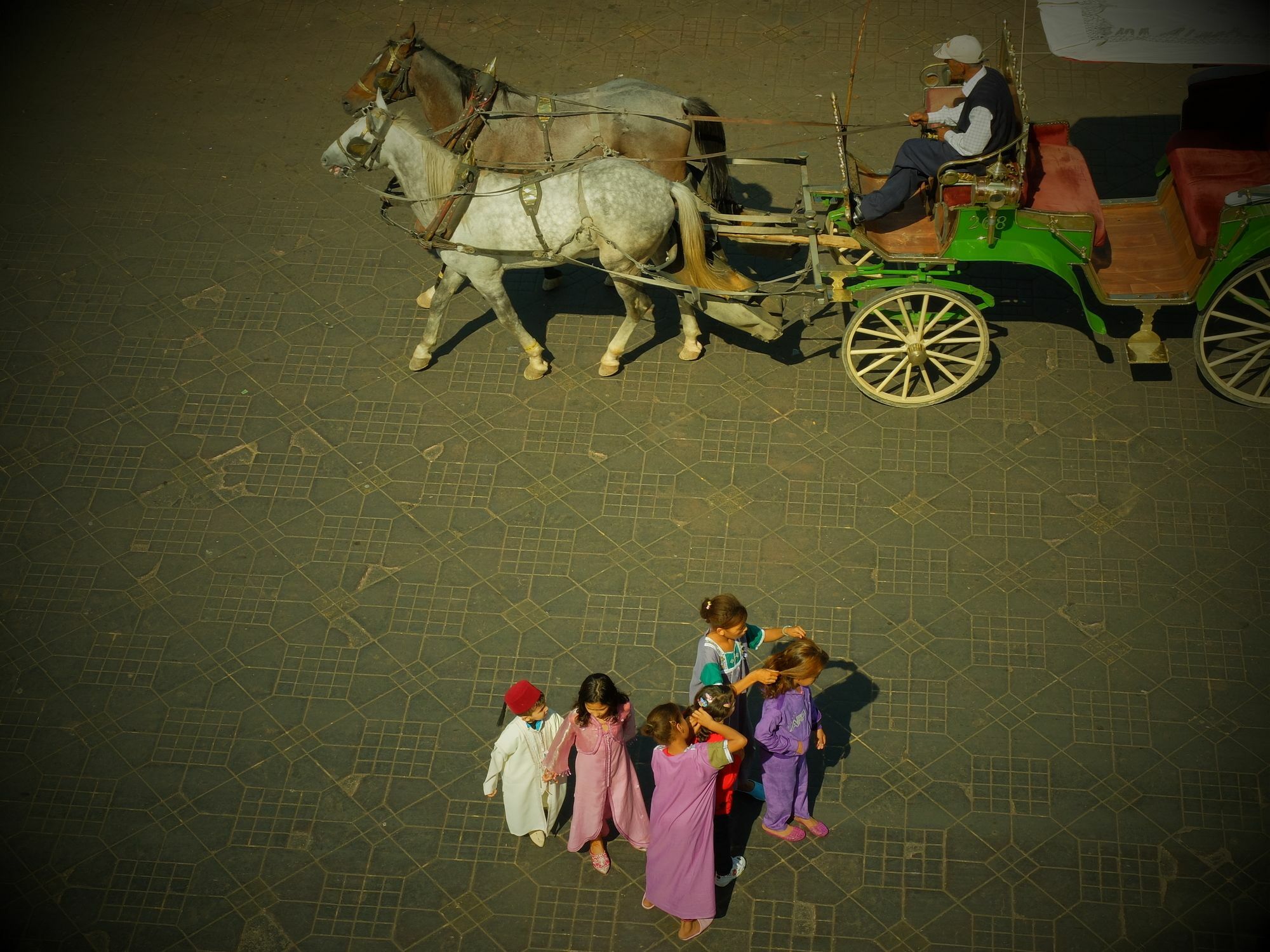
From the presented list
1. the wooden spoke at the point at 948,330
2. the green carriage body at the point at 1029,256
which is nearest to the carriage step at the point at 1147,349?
the green carriage body at the point at 1029,256

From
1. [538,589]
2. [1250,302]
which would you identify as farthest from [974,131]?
[538,589]

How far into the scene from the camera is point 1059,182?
8.67 metres

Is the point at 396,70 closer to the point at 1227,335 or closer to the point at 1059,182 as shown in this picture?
the point at 1059,182

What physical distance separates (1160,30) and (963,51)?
1350 millimetres

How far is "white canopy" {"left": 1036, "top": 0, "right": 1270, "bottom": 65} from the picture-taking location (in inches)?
309

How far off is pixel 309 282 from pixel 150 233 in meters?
1.92

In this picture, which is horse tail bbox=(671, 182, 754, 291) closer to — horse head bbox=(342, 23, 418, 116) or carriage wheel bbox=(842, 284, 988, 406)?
carriage wheel bbox=(842, 284, 988, 406)

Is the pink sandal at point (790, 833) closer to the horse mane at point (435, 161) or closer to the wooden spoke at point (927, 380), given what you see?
the wooden spoke at point (927, 380)

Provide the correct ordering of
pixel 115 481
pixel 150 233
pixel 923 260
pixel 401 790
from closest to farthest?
pixel 401 790
pixel 923 260
pixel 115 481
pixel 150 233

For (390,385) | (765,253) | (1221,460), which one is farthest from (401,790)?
(1221,460)

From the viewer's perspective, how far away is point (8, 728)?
8.06m

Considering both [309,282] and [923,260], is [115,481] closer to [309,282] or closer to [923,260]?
[309,282]

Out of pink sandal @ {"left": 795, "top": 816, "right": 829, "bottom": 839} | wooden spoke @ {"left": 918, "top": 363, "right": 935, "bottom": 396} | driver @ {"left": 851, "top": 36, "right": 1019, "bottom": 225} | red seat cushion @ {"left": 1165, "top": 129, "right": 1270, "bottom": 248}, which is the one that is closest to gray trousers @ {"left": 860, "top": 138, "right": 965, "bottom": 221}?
driver @ {"left": 851, "top": 36, "right": 1019, "bottom": 225}

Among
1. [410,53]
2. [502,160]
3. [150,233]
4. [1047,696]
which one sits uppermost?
[410,53]
